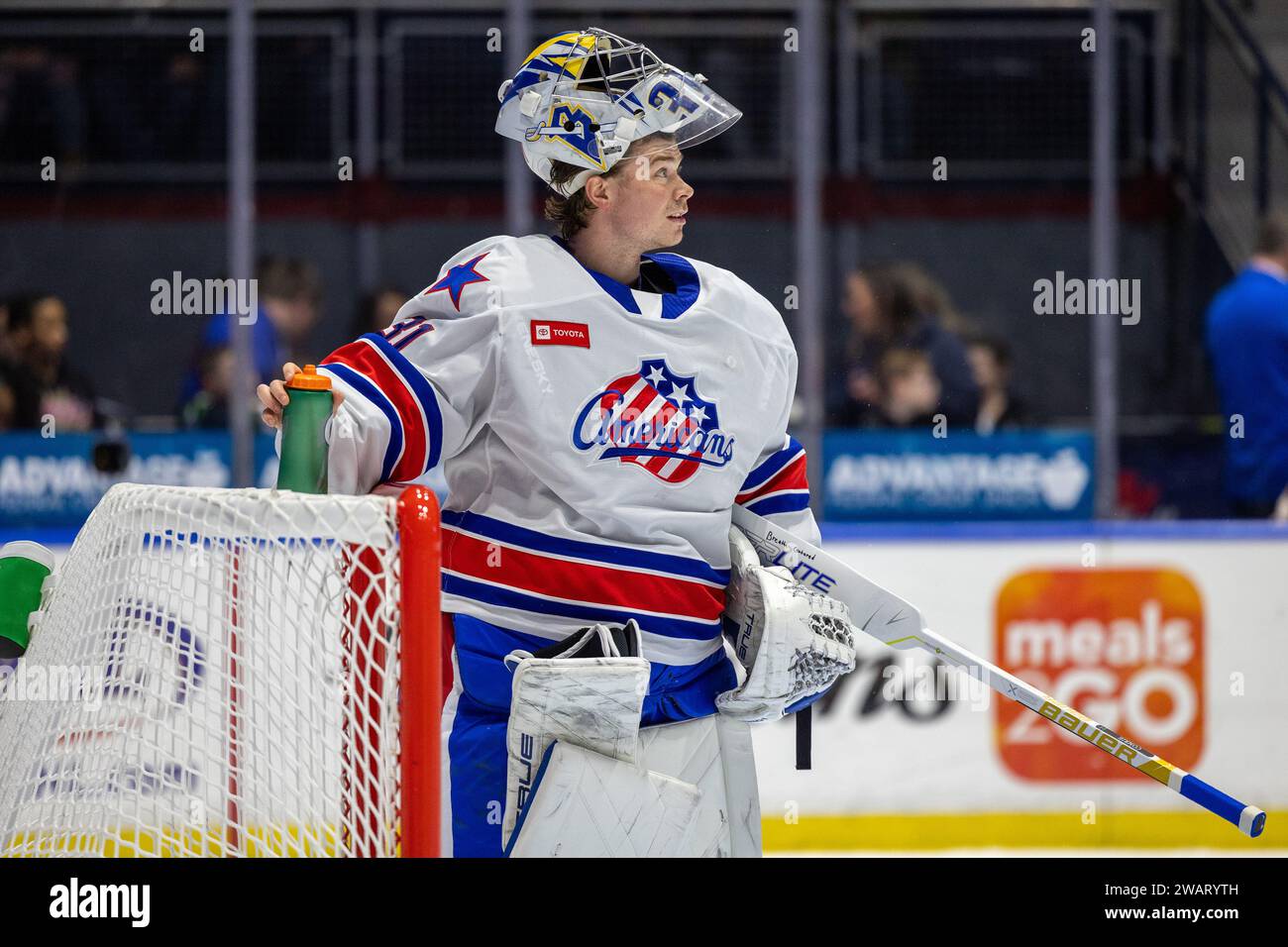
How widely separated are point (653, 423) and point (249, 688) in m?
0.54

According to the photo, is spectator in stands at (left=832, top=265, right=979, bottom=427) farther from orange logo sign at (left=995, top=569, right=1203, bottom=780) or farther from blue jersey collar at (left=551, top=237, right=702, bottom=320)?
blue jersey collar at (left=551, top=237, right=702, bottom=320)

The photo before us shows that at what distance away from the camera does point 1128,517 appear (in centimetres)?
487

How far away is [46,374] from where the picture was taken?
4.93 m

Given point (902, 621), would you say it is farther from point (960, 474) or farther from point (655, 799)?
point (960, 474)

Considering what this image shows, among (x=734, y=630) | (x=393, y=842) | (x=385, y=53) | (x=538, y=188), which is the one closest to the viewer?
(x=393, y=842)

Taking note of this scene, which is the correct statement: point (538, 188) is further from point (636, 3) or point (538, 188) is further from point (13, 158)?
point (13, 158)

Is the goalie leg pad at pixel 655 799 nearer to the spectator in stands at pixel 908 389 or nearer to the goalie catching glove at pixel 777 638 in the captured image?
the goalie catching glove at pixel 777 638

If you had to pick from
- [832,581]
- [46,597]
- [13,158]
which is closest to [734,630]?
[832,581]

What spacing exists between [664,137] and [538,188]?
271cm

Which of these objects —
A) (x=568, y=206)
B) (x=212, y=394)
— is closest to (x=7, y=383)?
(x=212, y=394)

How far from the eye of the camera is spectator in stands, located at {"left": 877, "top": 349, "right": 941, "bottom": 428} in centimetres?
497

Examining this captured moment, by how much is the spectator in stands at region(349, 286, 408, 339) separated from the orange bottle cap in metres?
2.97

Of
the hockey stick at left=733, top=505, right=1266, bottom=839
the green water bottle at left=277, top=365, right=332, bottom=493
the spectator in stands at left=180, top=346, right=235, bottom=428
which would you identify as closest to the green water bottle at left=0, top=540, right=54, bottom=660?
the green water bottle at left=277, top=365, right=332, bottom=493

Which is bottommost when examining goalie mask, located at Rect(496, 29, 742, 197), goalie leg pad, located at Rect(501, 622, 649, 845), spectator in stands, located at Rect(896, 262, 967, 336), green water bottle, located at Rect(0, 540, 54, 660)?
goalie leg pad, located at Rect(501, 622, 649, 845)
